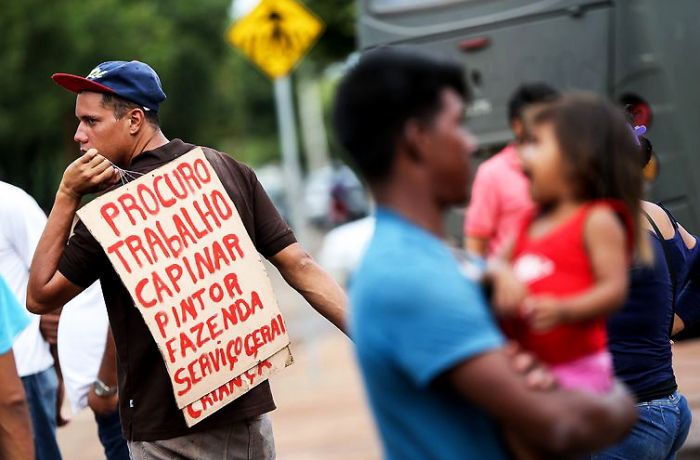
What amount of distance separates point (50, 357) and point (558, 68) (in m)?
5.51

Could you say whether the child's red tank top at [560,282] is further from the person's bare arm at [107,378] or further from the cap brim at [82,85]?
the person's bare arm at [107,378]

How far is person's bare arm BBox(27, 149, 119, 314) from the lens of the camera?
13.0ft

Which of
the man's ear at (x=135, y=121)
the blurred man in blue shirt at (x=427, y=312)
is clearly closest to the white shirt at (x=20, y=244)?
the man's ear at (x=135, y=121)

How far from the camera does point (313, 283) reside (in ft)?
14.1

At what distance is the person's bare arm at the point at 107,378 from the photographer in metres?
4.99

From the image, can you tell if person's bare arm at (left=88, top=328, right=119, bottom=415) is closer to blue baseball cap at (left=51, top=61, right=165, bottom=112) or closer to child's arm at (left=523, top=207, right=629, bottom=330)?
blue baseball cap at (left=51, top=61, right=165, bottom=112)

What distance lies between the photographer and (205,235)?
13.5 ft

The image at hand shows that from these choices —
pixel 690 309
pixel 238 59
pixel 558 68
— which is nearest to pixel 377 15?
pixel 558 68

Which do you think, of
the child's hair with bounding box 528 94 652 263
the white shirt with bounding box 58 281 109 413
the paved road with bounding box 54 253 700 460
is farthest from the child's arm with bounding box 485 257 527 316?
the paved road with bounding box 54 253 700 460

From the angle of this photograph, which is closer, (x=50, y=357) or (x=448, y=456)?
(x=448, y=456)

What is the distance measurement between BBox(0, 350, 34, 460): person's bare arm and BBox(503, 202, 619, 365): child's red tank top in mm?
2768

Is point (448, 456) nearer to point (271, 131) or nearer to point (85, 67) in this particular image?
point (85, 67)

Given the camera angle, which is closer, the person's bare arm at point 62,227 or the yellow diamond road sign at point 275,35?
the person's bare arm at point 62,227

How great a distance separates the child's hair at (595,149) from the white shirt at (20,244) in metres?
3.20
